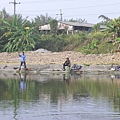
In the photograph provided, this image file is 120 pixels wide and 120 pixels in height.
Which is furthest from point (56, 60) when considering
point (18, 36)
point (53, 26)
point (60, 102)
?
point (60, 102)

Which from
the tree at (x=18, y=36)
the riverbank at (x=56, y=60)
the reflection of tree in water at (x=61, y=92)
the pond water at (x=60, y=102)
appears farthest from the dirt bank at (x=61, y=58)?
the pond water at (x=60, y=102)

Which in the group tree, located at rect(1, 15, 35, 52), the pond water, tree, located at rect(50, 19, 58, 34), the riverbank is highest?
tree, located at rect(50, 19, 58, 34)

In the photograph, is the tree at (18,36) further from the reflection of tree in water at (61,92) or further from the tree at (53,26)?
the reflection of tree in water at (61,92)

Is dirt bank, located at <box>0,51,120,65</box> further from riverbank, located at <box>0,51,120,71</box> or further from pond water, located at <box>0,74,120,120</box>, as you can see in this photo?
pond water, located at <box>0,74,120,120</box>

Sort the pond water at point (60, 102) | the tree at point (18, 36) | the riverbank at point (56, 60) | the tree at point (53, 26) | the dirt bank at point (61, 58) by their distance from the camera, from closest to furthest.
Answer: the pond water at point (60, 102) → the riverbank at point (56, 60) → the dirt bank at point (61, 58) → the tree at point (18, 36) → the tree at point (53, 26)

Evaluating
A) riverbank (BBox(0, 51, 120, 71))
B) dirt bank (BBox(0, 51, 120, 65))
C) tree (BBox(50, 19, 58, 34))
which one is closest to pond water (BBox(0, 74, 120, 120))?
riverbank (BBox(0, 51, 120, 71))

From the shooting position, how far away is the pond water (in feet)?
45.7

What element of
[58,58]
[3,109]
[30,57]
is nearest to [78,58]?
[58,58]

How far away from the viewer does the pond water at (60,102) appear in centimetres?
1393

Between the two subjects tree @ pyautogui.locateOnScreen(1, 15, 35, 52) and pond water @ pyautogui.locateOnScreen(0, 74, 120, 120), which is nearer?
pond water @ pyautogui.locateOnScreen(0, 74, 120, 120)

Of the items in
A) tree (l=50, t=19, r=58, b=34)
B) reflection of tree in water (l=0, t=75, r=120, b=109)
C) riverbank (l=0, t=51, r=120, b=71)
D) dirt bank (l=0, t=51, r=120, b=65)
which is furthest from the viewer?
tree (l=50, t=19, r=58, b=34)

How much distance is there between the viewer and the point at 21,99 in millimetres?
17984

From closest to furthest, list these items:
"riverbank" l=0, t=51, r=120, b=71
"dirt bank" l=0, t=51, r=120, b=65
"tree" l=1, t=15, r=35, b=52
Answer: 1. "riverbank" l=0, t=51, r=120, b=71
2. "dirt bank" l=0, t=51, r=120, b=65
3. "tree" l=1, t=15, r=35, b=52

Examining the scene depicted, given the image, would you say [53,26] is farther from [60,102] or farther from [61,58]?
[60,102]
